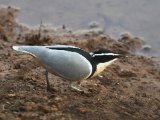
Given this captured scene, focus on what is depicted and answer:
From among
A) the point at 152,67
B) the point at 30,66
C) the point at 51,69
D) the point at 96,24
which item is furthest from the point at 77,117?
the point at 96,24

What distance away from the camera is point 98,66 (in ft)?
17.2

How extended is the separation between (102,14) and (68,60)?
15.3 feet

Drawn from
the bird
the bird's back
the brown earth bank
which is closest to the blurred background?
the brown earth bank

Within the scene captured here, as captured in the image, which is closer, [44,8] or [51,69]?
[51,69]

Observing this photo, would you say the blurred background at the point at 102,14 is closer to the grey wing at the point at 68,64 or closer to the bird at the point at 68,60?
the bird at the point at 68,60

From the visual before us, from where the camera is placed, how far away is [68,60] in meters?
5.17

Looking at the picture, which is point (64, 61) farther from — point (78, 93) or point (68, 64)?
point (78, 93)

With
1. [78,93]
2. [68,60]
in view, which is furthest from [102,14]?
[68,60]


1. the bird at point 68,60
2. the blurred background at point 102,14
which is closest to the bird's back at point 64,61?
the bird at point 68,60

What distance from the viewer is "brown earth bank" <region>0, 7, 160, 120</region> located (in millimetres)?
5051

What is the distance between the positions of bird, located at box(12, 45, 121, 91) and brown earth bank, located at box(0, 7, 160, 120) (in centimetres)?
32

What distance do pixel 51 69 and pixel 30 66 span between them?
1365 millimetres

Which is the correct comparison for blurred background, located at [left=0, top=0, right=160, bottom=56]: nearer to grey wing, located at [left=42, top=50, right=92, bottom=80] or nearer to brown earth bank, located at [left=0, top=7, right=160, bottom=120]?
brown earth bank, located at [left=0, top=7, right=160, bottom=120]

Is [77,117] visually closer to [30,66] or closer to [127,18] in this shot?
[30,66]
